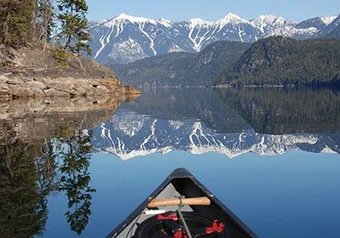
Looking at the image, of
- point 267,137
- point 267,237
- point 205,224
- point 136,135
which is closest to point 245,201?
point 267,237

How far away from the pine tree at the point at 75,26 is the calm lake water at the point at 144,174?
5071 cm

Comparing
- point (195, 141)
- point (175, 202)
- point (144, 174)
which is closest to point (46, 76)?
point (195, 141)

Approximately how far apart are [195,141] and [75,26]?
58949mm

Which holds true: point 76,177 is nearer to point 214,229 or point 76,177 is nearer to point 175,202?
point 175,202

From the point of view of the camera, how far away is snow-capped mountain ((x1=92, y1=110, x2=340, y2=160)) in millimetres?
22922

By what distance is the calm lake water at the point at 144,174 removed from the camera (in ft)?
35.4

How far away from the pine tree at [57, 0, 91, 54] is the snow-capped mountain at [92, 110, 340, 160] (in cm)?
4833

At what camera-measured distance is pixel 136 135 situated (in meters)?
30.8

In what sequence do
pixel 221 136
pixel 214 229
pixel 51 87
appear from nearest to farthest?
pixel 214 229
pixel 221 136
pixel 51 87

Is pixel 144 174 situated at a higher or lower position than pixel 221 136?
higher

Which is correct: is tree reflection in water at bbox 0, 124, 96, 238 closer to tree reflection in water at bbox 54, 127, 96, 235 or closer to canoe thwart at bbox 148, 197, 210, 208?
tree reflection in water at bbox 54, 127, 96, 235

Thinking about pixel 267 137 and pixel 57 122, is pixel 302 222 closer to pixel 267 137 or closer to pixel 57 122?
pixel 267 137

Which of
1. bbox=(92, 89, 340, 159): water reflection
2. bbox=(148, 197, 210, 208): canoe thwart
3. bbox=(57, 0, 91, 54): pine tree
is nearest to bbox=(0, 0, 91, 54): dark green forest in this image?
bbox=(57, 0, 91, 54): pine tree

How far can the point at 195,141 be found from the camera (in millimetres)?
26797
